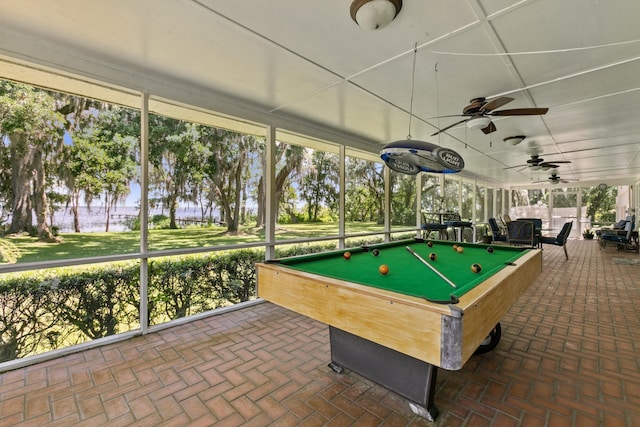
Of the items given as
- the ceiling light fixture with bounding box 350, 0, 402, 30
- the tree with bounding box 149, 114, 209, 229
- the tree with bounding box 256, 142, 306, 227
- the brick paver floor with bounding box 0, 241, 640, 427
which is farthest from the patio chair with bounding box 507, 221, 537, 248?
the tree with bounding box 149, 114, 209, 229

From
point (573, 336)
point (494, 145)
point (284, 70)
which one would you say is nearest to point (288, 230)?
point (284, 70)

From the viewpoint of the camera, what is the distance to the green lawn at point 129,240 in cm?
256

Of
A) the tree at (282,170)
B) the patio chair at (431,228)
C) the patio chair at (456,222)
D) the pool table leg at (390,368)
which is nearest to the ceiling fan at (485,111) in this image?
the pool table leg at (390,368)

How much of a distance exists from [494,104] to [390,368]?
256 cm

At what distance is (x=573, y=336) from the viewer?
2.89m

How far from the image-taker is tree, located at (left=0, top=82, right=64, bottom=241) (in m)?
2.49

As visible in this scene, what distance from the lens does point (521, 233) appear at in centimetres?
771

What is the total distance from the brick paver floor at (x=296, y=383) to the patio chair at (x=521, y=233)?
463 cm

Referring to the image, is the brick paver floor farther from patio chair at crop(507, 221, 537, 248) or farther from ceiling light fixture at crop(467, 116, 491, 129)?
patio chair at crop(507, 221, 537, 248)

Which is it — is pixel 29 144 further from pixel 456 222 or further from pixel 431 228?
pixel 456 222

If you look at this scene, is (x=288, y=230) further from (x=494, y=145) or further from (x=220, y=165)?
(x=494, y=145)

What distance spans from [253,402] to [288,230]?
10.1 ft

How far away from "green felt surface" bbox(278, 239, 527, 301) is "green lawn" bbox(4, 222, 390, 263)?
196cm

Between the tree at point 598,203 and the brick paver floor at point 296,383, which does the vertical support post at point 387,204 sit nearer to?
the brick paver floor at point 296,383
